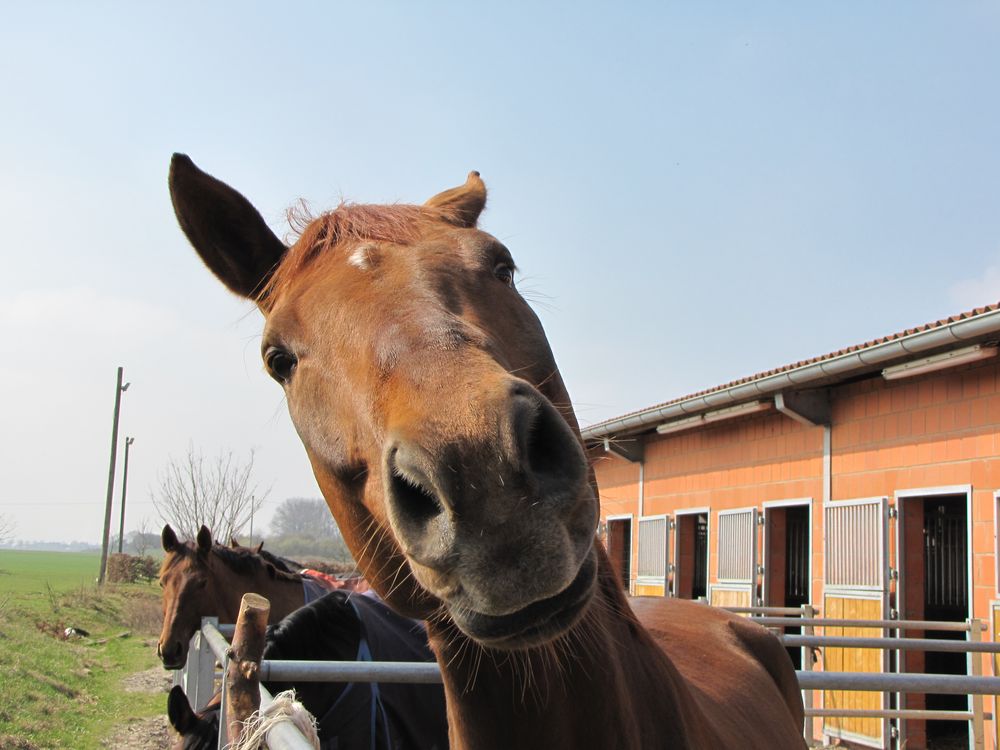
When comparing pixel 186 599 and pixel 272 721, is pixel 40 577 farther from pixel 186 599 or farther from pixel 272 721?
pixel 272 721

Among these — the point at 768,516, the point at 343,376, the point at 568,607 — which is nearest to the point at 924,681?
the point at 568,607

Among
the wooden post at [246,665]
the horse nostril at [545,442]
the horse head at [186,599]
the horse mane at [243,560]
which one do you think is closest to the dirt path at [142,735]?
the horse head at [186,599]

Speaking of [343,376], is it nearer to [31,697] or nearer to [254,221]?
[254,221]

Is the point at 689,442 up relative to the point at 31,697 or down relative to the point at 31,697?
up

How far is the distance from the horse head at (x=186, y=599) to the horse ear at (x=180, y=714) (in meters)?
5.20

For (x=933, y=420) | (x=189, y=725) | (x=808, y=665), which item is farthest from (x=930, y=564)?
(x=189, y=725)

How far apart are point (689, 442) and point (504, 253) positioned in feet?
35.6

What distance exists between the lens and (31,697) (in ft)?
40.9

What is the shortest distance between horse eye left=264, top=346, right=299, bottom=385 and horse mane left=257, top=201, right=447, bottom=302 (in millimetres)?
212

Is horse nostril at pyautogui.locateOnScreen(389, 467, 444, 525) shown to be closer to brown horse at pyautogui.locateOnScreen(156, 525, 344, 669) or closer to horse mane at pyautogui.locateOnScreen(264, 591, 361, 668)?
horse mane at pyautogui.locateOnScreen(264, 591, 361, 668)

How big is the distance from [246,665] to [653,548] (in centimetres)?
1160

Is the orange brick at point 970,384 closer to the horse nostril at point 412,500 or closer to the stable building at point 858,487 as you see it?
the stable building at point 858,487

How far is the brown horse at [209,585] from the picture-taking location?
7.84 meters

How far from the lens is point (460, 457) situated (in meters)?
1.30
